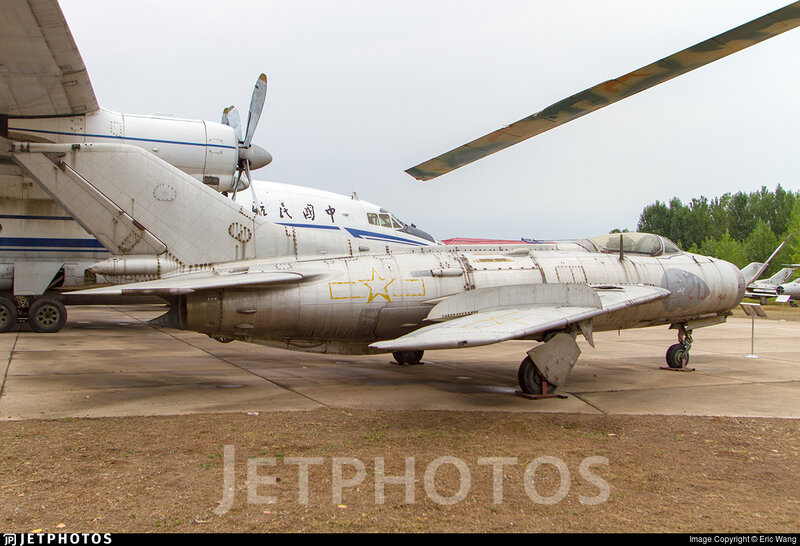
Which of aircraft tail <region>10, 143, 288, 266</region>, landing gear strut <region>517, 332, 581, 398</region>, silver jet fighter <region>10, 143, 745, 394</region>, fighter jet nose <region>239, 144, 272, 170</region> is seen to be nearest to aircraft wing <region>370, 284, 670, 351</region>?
silver jet fighter <region>10, 143, 745, 394</region>

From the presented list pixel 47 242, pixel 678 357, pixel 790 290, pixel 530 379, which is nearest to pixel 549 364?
pixel 530 379

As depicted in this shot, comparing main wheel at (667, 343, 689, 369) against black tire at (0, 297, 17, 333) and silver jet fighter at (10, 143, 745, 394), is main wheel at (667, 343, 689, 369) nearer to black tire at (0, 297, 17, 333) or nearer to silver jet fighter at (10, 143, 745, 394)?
silver jet fighter at (10, 143, 745, 394)

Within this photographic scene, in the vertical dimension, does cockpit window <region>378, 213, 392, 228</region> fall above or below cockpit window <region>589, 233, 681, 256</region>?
above

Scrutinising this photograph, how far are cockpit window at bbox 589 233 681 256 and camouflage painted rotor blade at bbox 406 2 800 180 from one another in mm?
2384

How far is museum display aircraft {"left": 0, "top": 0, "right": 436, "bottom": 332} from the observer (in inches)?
387

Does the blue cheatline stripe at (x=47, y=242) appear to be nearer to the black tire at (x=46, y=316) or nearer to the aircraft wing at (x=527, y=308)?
the black tire at (x=46, y=316)

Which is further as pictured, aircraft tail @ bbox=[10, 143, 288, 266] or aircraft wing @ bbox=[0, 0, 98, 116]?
aircraft wing @ bbox=[0, 0, 98, 116]

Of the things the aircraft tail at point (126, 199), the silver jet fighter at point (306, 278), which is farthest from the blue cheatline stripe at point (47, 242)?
the silver jet fighter at point (306, 278)

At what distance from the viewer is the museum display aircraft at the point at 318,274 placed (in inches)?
315

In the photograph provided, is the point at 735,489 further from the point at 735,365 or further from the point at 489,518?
the point at 735,365

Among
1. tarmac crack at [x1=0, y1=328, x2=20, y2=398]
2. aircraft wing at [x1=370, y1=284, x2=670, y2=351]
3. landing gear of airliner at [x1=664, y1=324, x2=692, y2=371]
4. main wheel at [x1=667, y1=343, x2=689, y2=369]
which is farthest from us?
main wheel at [x1=667, y1=343, x2=689, y2=369]

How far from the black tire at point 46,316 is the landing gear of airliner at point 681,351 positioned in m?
14.2

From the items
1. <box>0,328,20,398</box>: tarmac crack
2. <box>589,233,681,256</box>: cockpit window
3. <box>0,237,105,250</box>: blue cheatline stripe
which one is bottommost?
<box>0,328,20,398</box>: tarmac crack

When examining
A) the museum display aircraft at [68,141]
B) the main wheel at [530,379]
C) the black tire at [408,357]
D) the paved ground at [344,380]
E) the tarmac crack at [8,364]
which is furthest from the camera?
the black tire at [408,357]
